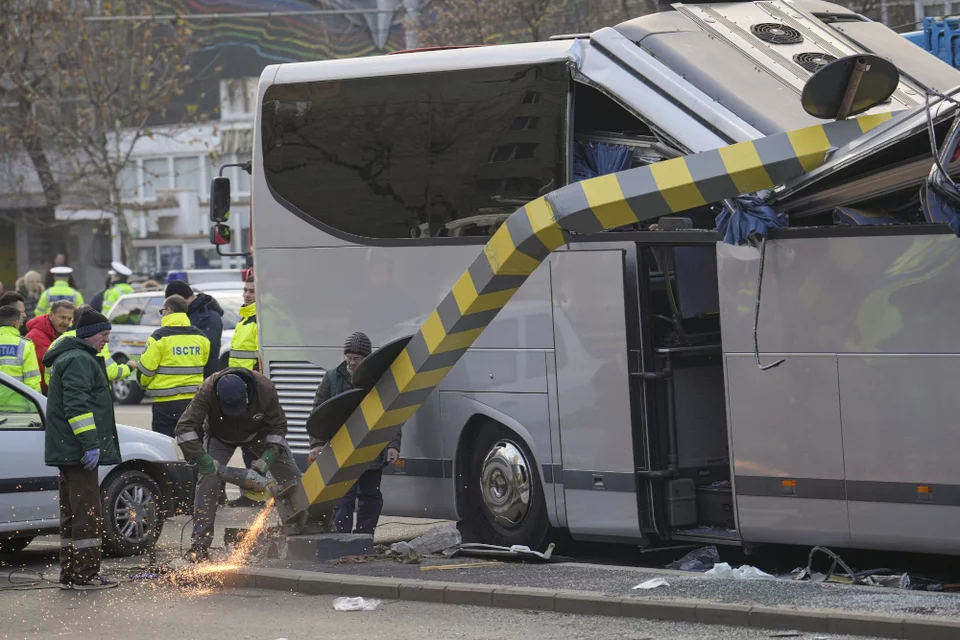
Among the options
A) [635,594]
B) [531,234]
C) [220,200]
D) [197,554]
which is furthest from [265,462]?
[635,594]

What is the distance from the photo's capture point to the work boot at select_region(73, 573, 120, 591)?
10.6 metres

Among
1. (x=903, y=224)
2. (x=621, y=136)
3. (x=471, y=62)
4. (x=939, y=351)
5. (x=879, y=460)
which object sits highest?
(x=471, y=62)

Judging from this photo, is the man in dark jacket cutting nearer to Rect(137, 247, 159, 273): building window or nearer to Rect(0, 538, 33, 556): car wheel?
Rect(0, 538, 33, 556): car wheel

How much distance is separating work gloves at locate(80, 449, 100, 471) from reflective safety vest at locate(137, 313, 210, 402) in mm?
3760

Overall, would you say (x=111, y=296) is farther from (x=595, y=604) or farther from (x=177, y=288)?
(x=595, y=604)

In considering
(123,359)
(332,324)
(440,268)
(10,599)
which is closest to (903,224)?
(440,268)

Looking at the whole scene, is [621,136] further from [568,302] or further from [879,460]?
[879,460]

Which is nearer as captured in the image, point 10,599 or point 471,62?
point 10,599

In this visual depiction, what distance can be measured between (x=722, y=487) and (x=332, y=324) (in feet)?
11.4

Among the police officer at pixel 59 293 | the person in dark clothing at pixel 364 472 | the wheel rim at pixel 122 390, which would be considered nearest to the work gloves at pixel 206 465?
the person in dark clothing at pixel 364 472

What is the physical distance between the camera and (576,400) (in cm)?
1050

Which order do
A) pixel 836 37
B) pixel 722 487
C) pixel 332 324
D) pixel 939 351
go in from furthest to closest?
pixel 332 324
pixel 836 37
pixel 722 487
pixel 939 351

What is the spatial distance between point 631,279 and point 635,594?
227 centimetres

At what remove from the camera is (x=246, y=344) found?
1541 cm
